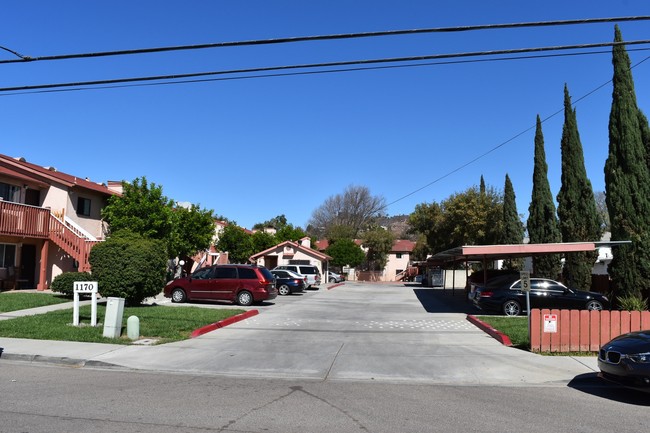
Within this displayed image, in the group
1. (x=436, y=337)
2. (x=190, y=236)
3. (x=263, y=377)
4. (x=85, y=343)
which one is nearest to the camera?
(x=263, y=377)

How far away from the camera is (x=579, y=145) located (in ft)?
95.1

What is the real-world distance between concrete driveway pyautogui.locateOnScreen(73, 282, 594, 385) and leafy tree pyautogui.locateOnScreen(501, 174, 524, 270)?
A: 85.3ft

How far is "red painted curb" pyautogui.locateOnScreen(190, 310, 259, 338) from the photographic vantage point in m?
13.9

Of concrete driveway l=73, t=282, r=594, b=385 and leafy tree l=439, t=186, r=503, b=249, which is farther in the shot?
leafy tree l=439, t=186, r=503, b=249

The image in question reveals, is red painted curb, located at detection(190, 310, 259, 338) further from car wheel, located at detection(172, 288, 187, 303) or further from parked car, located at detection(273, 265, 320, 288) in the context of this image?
parked car, located at detection(273, 265, 320, 288)

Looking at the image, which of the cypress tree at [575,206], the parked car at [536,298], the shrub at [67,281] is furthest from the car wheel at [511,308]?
the shrub at [67,281]

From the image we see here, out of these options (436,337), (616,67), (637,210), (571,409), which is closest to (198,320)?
(436,337)

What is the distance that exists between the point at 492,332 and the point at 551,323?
3114mm

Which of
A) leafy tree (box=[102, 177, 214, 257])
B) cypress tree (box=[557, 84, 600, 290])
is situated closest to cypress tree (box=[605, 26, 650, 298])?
cypress tree (box=[557, 84, 600, 290])

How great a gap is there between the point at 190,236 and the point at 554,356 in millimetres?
25506

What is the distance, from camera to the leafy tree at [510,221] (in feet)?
134

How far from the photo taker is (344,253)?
67938 mm

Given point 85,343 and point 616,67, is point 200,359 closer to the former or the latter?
point 85,343

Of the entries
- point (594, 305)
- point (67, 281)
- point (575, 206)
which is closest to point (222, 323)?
point (67, 281)
